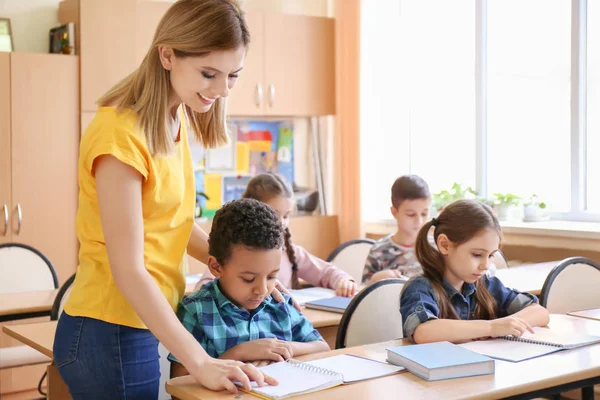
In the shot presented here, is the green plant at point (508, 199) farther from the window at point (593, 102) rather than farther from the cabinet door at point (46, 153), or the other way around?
the cabinet door at point (46, 153)

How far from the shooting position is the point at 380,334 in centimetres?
270

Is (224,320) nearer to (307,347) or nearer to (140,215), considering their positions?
(307,347)

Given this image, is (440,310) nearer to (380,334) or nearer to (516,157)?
(380,334)

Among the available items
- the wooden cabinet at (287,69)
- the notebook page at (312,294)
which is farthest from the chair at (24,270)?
the wooden cabinet at (287,69)

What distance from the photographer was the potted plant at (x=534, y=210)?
4.41 m

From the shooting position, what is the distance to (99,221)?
5.24 ft

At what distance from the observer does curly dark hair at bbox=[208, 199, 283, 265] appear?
75.6 inches

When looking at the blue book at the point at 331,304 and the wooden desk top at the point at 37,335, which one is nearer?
the wooden desk top at the point at 37,335

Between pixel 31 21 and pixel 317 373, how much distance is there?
3824 mm

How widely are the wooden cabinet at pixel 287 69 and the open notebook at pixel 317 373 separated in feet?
11.2

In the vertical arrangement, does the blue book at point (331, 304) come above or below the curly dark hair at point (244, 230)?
below

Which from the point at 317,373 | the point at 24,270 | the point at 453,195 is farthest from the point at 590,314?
the point at 24,270

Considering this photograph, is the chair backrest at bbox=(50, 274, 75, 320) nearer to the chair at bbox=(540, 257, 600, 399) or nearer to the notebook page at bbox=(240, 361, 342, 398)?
the notebook page at bbox=(240, 361, 342, 398)

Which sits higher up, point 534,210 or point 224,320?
point 534,210
